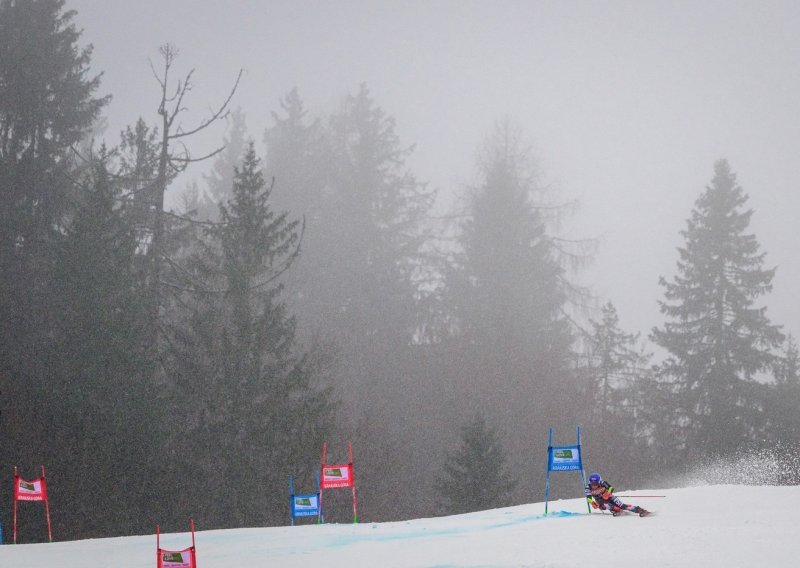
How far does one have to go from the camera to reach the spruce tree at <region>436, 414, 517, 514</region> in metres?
29.8

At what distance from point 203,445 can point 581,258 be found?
30.6m

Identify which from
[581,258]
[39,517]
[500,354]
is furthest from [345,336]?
[39,517]

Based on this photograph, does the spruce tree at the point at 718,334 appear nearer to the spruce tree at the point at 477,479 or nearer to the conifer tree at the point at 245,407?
the spruce tree at the point at 477,479

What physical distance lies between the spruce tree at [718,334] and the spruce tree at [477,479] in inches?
493

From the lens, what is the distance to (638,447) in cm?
4147

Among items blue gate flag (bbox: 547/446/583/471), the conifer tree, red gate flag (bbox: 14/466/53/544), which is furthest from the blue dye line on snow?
the conifer tree

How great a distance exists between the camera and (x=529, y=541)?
485 inches

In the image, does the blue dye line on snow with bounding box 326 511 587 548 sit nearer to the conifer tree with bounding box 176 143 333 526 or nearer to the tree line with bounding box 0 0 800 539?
the conifer tree with bounding box 176 143 333 526

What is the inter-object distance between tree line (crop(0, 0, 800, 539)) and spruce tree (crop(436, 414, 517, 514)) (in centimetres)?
11

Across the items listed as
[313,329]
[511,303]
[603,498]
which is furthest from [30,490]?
[511,303]

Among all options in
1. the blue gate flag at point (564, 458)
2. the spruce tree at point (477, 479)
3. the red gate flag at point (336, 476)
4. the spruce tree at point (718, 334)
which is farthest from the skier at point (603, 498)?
the spruce tree at point (718, 334)

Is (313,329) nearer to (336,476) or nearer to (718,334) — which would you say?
(718,334)

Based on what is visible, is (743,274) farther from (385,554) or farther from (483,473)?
(385,554)

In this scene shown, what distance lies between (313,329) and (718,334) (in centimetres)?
1969
